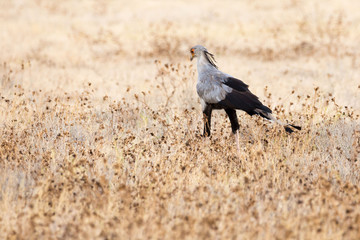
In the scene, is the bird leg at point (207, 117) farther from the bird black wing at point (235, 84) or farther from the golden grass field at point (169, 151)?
the bird black wing at point (235, 84)

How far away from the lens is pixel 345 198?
162 inches

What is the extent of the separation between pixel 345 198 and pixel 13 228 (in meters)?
2.97

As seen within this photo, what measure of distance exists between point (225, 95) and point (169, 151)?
993 millimetres

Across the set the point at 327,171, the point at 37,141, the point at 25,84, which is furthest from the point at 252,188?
the point at 25,84

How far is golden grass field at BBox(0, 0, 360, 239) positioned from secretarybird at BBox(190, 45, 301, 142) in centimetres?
28

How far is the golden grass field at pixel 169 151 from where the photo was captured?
3605 millimetres

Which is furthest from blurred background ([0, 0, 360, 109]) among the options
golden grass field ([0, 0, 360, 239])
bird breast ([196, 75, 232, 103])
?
bird breast ([196, 75, 232, 103])

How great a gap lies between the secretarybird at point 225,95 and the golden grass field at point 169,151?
281 mm

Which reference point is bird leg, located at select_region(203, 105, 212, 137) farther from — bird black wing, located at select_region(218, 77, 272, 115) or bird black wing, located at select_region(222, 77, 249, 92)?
bird black wing, located at select_region(222, 77, 249, 92)

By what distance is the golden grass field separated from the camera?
3605 millimetres

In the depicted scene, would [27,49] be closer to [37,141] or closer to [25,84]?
[25,84]

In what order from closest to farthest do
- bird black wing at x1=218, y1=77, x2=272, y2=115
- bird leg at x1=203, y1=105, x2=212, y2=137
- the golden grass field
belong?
the golden grass field < bird black wing at x1=218, y1=77, x2=272, y2=115 < bird leg at x1=203, y1=105, x2=212, y2=137

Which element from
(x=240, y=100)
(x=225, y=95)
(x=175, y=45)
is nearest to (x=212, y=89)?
(x=225, y=95)

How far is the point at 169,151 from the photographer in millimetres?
5266
